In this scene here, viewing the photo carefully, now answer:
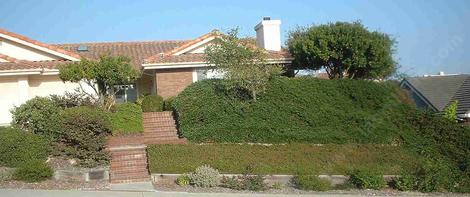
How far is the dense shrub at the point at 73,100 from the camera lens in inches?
694

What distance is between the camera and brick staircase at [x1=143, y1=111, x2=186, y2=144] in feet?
51.9

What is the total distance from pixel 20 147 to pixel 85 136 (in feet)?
5.67

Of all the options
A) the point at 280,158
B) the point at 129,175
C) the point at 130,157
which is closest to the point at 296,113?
the point at 280,158

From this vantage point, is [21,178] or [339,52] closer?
[21,178]

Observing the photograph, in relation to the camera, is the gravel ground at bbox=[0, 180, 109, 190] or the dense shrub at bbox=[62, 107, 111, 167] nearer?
the gravel ground at bbox=[0, 180, 109, 190]

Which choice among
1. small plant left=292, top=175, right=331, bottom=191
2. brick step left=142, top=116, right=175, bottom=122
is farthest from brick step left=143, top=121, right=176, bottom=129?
small plant left=292, top=175, right=331, bottom=191

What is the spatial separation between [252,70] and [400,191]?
5983 millimetres

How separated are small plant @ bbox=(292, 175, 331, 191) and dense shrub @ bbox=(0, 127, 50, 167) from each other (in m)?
7.14

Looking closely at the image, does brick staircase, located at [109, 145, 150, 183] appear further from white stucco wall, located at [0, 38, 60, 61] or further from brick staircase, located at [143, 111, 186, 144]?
white stucco wall, located at [0, 38, 60, 61]

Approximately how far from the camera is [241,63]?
16.2 metres

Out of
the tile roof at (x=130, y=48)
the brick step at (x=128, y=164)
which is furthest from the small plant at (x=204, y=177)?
Result: the tile roof at (x=130, y=48)

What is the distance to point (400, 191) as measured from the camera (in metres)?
12.6

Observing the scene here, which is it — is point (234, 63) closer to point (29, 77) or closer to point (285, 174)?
point (285, 174)

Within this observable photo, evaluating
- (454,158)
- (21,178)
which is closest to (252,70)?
(454,158)
